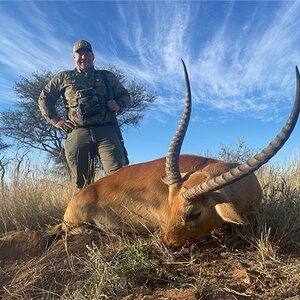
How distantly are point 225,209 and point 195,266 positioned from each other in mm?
478

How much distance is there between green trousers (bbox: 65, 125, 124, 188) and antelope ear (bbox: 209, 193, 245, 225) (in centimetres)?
265

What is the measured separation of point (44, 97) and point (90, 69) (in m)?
0.80

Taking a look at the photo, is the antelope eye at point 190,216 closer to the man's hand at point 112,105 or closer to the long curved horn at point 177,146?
the long curved horn at point 177,146

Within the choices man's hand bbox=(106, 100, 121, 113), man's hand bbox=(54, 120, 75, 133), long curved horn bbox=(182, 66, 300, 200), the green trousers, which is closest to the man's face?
man's hand bbox=(106, 100, 121, 113)

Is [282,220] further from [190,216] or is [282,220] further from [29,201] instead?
[29,201]

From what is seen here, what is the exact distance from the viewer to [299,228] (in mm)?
3316

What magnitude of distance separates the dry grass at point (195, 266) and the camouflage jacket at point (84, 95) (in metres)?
2.50

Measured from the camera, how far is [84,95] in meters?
5.88

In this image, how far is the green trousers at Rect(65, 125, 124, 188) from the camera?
18.7 ft

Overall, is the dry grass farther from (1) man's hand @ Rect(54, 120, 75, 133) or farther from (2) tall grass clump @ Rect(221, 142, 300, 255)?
(1) man's hand @ Rect(54, 120, 75, 133)

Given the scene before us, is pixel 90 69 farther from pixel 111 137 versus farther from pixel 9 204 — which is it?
pixel 9 204

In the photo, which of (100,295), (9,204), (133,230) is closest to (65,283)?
(100,295)

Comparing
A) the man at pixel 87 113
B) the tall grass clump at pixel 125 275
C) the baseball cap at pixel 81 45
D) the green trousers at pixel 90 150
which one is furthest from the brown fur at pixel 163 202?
the baseball cap at pixel 81 45

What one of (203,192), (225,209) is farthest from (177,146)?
(225,209)
